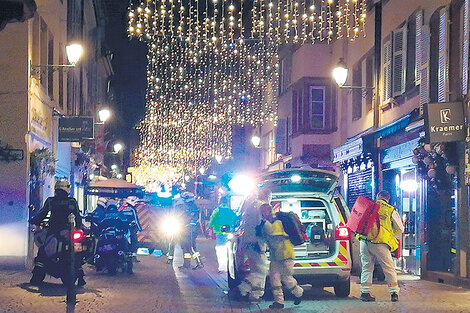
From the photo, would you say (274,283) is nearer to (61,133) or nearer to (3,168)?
(3,168)

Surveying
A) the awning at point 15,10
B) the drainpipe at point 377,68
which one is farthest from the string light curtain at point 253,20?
the awning at point 15,10

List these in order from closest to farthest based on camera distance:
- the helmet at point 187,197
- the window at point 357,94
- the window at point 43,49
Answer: the helmet at point 187,197
the window at point 43,49
the window at point 357,94

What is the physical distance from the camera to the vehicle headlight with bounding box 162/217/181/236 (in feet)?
65.5

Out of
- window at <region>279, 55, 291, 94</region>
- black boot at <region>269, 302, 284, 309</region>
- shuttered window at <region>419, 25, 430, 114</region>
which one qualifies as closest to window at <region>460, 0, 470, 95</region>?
shuttered window at <region>419, 25, 430, 114</region>

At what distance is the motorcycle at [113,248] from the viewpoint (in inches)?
695

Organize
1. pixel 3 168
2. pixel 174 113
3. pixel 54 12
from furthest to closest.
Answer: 1. pixel 174 113
2. pixel 54 12
3. pixel 3 168

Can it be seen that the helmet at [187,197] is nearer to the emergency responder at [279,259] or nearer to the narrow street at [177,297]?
the narrow street at [177,297]

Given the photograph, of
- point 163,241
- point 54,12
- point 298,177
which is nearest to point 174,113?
point 54,12

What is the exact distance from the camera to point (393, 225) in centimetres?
1302

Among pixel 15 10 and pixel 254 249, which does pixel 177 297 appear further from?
pixel 15 10

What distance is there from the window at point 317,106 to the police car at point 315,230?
1556 cm

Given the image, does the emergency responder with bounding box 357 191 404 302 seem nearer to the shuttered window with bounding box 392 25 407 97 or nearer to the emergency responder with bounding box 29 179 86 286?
the emergency responder with bounding box 29 179 86 286

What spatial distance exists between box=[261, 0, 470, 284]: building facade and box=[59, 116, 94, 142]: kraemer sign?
8.04 metres

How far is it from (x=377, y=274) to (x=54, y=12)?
43.4 feet
